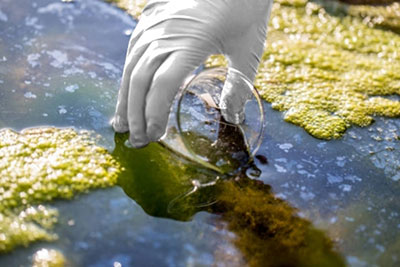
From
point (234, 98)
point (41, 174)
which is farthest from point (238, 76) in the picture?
point (41, 174)

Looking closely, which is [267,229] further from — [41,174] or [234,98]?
[41,174]

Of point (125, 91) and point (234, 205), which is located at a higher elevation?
point (125, 91)

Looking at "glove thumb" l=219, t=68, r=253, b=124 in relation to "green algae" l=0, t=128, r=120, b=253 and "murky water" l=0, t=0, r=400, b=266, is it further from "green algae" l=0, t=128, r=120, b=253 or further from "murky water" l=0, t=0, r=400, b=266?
"green algae" l=0, t=128, r=120, b=253

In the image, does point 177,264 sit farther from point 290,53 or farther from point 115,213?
point 290,53

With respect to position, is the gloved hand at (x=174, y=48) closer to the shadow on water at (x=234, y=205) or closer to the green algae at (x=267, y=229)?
the shadow on water at (x=234, y=205)

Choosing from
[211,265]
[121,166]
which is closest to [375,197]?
[211,265]
